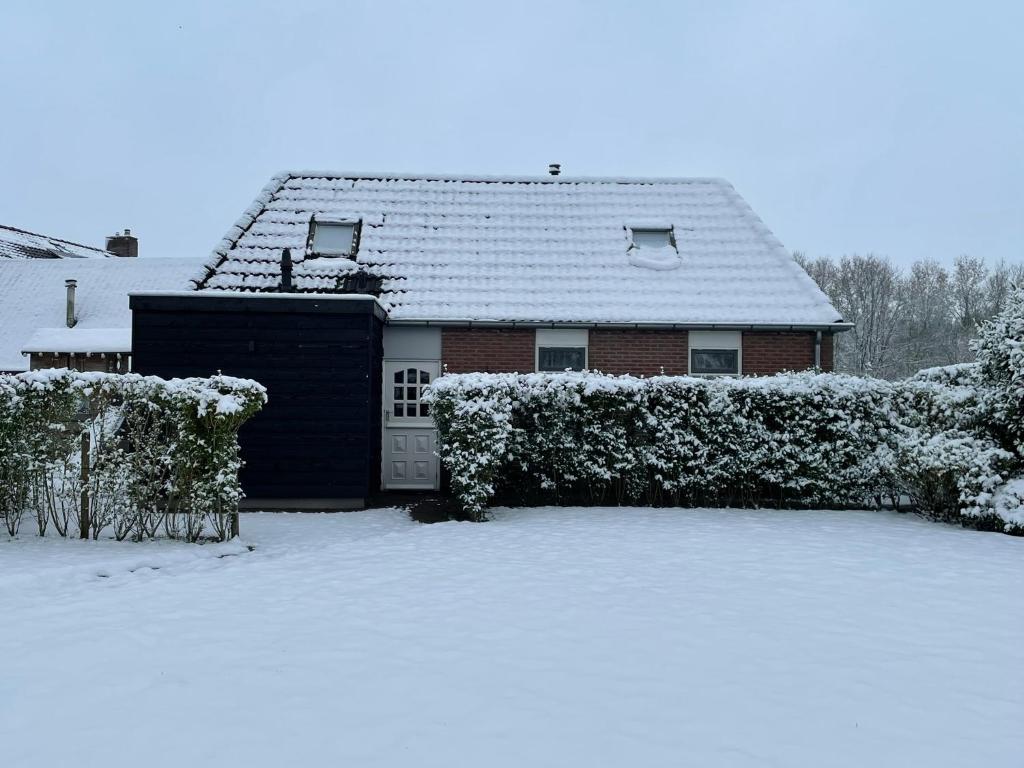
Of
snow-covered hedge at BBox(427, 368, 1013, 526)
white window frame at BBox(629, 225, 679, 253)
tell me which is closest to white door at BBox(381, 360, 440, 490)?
snow-covered hedge at BBox(427, 368, 1013, 526)

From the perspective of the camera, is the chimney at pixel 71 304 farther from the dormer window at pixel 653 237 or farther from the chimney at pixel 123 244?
the dormer window at pixel 653 237

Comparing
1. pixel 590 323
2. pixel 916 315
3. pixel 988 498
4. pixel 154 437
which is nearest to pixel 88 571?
pixel 154 437

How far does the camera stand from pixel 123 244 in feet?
120

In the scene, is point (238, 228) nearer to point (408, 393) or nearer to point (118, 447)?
point (408, 393)

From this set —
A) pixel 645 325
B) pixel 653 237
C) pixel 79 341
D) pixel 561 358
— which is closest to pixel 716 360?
pixel 645 325

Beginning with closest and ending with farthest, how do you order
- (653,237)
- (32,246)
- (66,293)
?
(653,237) → (66,293) → (32,246)

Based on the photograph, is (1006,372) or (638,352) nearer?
(1006,372)

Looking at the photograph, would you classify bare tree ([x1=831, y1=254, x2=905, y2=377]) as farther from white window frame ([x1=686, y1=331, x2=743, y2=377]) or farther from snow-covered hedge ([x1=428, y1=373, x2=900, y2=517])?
snow-covered hedge ([x1=428, y1=373, x2=900, y2=517])

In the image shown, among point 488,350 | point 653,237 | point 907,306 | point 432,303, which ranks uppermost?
point 907,306

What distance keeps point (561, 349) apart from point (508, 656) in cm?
928

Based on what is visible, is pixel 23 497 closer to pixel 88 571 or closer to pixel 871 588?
pixel 88 571

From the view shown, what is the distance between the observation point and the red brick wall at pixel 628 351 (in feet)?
42.8

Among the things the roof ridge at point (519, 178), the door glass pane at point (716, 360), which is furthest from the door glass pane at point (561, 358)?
the roof ridge at point (519, 178)

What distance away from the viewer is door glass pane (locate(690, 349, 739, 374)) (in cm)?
1341
